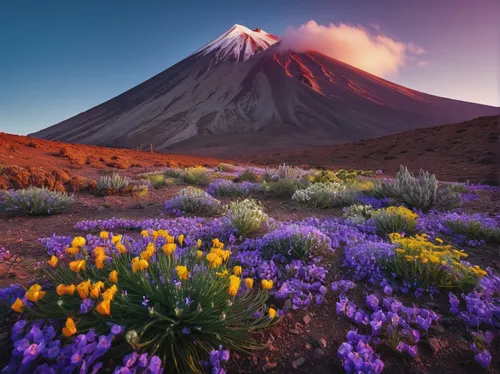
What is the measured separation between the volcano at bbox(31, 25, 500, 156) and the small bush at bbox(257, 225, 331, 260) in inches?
2730

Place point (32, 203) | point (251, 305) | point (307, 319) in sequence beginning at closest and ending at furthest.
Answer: point (251, 305) < point (307, 319) < point (32, 203)

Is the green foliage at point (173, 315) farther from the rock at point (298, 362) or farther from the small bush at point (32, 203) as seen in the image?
the small bush at point (32, 203)

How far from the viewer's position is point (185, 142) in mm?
92812

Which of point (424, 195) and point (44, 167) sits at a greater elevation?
point (44, 167)

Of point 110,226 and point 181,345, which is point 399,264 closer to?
point 181,345

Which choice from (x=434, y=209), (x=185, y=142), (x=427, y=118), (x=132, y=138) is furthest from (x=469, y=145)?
(x=427, y=118)

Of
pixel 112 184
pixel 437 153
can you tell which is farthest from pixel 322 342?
pixel 437 153

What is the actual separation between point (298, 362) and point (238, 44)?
17890cm

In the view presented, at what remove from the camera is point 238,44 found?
164 m

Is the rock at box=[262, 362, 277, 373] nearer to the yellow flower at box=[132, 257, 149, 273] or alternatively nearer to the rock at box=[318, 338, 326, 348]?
the rock at box=[318, 338, 326, 348]

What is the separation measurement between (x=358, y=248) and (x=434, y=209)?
348 centimetres

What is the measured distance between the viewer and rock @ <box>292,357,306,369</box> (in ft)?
6.60

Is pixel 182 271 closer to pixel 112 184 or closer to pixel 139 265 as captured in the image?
pixel 139 265

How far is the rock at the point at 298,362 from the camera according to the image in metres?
2.01
